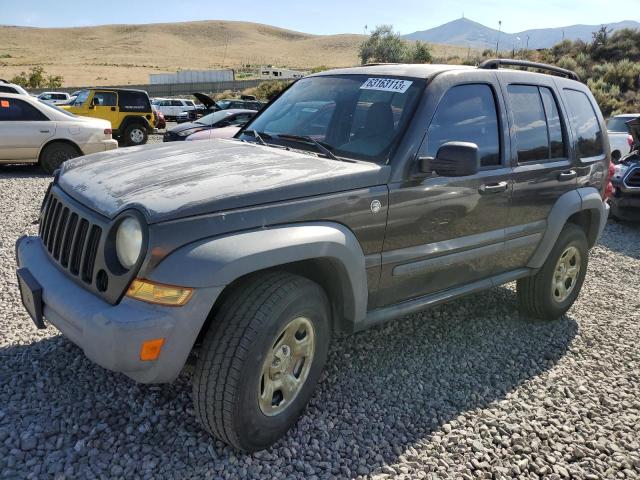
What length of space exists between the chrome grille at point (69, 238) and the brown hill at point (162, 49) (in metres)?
65.4

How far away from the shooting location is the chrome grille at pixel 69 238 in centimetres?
259

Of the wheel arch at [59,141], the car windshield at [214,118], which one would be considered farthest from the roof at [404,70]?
the car windshield at [214,118]

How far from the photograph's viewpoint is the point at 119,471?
8.45 ft

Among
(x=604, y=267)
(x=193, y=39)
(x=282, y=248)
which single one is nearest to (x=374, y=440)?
(x=282, y=248)

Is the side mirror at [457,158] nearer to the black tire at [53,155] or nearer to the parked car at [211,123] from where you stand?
the black tire at [53,155]

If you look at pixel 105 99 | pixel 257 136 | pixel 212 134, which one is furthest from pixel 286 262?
pixel 105 99

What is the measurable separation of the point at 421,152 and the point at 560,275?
2.11 m

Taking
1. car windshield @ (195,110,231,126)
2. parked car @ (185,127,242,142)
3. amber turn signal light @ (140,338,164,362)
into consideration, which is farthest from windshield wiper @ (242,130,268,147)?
car windshield @ (195,110,231,126)

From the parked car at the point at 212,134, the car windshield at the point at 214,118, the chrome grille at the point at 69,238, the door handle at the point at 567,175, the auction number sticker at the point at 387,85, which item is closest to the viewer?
the chrome grille at the point at 69,238

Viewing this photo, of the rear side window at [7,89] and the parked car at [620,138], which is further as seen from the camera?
the parked car at [620,138]

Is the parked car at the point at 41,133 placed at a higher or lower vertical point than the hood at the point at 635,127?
lower

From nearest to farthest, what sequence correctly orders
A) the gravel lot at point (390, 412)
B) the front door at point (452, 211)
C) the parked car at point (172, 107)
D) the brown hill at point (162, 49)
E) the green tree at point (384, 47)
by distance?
the gravel lot at point (390, 412) < the front door at point (452, 211) < the parked car at point (172, 107) < the green tree at point (384, 47) < the brown hill at point (162, 49)

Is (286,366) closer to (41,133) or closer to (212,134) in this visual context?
(212,134)

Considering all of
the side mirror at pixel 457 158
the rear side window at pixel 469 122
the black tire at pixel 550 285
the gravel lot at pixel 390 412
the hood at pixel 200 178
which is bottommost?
the gravel lot at pixel 390 412
